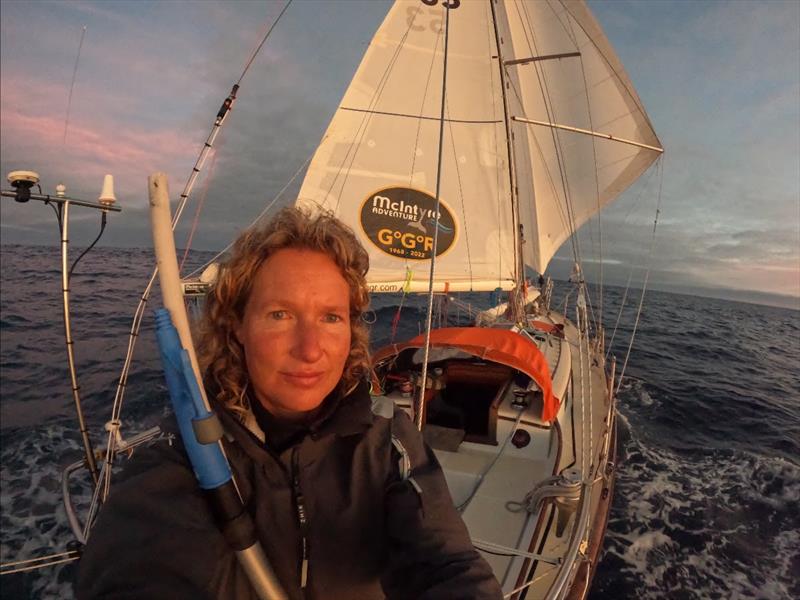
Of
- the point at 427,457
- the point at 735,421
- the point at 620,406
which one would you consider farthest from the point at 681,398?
the point at 427,457

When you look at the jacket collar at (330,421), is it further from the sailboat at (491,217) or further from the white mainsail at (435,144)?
the white mainsail at (435,144)

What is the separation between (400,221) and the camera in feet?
26.6

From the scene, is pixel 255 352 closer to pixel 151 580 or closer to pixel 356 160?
pixel 151 580

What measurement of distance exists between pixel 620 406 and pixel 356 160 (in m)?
10.2

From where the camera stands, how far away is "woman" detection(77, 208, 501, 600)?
1.25 meters

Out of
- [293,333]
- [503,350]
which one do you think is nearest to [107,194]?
[293,333]

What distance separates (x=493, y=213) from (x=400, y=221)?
218 centimetres

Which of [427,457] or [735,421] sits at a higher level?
[427,457]

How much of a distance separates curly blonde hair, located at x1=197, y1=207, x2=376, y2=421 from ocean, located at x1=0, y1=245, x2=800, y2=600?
5602 mm

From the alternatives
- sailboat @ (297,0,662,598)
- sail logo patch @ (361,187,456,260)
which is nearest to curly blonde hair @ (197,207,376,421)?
sailboat @ (297,0,662,598)

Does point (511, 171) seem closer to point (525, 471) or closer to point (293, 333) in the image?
point (525, 471)

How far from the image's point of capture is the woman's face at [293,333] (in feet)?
4.93

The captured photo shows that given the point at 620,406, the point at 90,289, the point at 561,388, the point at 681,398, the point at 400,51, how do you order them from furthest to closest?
1. the point at 90,289
2. the point at 681,398
3. the point at 620,406
4. the point at 400,51
5. the point at 561,388

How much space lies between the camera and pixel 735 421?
1077cm
